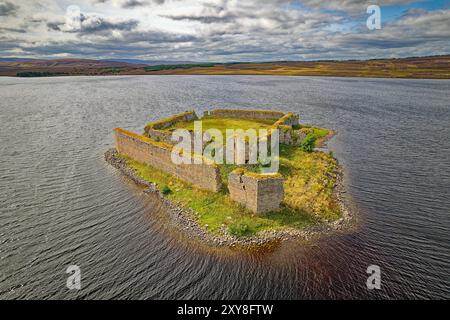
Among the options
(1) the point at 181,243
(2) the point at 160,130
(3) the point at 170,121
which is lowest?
(1) the point at 181,243

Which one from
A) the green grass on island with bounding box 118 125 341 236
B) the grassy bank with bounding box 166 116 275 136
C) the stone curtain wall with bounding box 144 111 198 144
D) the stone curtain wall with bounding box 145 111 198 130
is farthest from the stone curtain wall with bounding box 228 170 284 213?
the stone curtain wall with bounding box 145 111 198 130

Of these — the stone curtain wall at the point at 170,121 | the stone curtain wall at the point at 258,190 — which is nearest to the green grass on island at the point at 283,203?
the stone curtain wall at the point at 258,190

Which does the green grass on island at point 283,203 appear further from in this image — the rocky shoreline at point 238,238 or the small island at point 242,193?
the rocky shoreline at point 238,238

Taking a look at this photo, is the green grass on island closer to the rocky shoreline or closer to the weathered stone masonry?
the rocky shoreline

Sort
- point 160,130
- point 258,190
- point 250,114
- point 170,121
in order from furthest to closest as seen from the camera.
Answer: point 250,114, point 170,121, point 160,130, point 258,190

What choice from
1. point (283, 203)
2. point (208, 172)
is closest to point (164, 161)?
point (208, 172)

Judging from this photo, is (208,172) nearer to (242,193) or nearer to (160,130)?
(242,193)

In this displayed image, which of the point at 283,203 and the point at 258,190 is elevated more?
the point at 258,190
